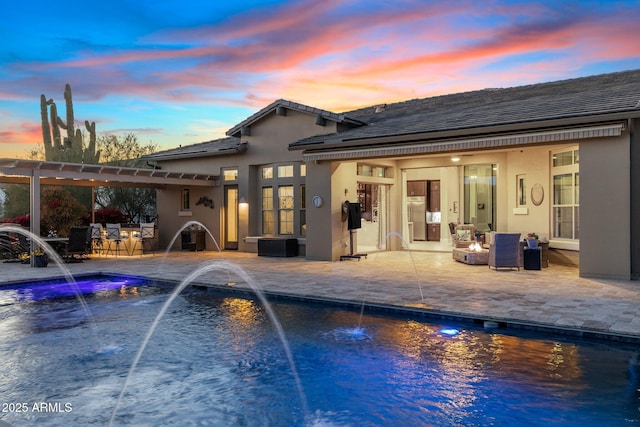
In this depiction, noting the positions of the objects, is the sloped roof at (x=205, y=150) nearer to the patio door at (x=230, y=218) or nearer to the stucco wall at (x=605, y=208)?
the patio door at (x=230, y=218)

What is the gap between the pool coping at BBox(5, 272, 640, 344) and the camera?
591cm

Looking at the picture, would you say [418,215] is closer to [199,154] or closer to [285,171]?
[285,171]

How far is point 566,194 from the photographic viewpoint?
40.7ft

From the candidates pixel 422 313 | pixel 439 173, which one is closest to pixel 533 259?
pixel 422 313

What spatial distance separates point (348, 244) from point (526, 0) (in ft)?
27.6

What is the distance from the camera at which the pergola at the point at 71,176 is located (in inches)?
508

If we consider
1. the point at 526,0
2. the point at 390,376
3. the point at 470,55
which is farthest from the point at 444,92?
the point at 390,376

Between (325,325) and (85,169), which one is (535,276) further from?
(85,169)

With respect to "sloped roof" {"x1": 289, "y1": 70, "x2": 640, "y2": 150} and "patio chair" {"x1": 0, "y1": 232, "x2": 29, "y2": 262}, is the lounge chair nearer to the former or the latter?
"sloped roof" {"x1": 289, "y1": 70, "x2": 640, "y2": 150}

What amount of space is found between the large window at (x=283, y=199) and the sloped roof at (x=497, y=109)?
2.11m

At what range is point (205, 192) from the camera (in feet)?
61.8

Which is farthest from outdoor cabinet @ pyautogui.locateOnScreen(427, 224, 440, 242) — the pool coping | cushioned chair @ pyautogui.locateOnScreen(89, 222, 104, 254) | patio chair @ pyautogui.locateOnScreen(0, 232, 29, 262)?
patio chair @ pyautogui.locateOnScreen(0, 232, 29, 262)

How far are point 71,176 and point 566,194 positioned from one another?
14224 millimetres

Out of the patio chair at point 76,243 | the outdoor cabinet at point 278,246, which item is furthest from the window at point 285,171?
the patio chair at point 76,243
